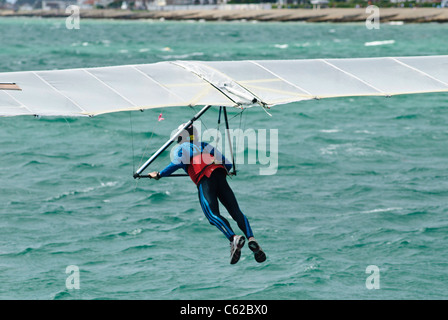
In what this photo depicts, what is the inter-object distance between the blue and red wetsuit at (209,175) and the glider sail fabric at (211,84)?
81cm

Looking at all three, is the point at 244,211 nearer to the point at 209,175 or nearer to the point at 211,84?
the point at 211,84

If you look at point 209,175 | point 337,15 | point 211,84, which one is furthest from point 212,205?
point 337,15

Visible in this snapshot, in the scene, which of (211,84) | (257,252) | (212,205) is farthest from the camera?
(211,84)

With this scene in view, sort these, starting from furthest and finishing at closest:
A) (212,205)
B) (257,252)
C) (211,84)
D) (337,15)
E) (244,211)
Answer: (337,15) < (244,211) < (211,84) < (212,205) < (257,252)

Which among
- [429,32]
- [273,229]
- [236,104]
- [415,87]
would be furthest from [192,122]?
[429,32]

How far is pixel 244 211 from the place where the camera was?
90.8 ft

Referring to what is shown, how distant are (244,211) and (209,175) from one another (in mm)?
15316

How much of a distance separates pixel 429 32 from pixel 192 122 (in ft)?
362

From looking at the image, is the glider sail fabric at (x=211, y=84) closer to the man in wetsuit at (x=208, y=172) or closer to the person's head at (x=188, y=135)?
the person's head at (x=188, y=135)

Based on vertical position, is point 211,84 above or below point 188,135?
above

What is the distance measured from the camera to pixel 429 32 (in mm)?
116562

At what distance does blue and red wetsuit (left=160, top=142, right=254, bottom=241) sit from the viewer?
1241 cm

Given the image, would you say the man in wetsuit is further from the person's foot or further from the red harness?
the person's foot

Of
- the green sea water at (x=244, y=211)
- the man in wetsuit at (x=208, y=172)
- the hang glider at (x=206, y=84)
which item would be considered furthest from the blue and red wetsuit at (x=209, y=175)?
the green sea water at (x=244, y=211)
